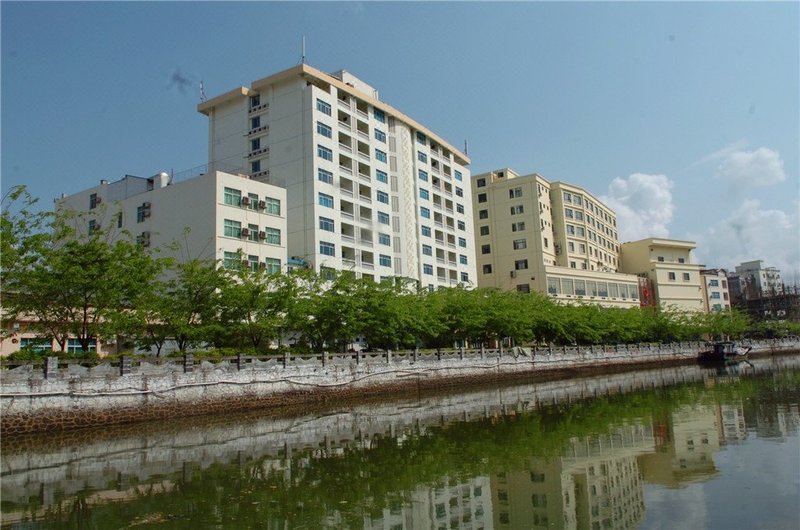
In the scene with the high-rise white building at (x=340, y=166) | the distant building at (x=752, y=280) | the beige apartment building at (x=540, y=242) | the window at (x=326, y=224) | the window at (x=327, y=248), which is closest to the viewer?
the window at (x=327, y=248)

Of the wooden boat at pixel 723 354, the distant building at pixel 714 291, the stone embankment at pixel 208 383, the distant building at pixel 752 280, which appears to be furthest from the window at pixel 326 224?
the distant building at pixel 752 280

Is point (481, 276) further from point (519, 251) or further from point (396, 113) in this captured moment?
point (396, 113)

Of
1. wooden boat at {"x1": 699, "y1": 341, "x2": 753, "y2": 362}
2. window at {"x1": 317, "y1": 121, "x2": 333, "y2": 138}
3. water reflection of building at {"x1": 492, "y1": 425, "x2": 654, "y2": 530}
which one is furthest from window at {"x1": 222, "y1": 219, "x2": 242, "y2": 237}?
wooden boat at {"x1": 699, "y1": 341, "x2": 753, "y2": 362}

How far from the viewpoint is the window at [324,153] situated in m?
47.7

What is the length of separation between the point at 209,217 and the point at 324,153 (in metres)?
12.0

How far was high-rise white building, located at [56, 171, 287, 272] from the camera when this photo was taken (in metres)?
40.0

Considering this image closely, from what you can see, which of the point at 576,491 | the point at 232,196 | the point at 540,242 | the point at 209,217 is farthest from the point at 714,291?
the point at 576,491

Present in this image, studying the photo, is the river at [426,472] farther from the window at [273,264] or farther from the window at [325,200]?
the window at [325,200]

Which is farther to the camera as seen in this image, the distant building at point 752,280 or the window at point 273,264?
the distant building at point 752,280

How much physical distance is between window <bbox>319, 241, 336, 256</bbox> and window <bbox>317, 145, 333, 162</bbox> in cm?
689

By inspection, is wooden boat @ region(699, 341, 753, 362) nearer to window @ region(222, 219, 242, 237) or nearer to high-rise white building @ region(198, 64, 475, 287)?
high-rise white building @ region(198, 64, 475, 287)

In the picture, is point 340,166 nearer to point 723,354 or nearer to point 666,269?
point 723,354

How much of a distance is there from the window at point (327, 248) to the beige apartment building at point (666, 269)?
55523mm

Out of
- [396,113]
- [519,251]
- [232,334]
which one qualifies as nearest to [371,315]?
[232,334]
